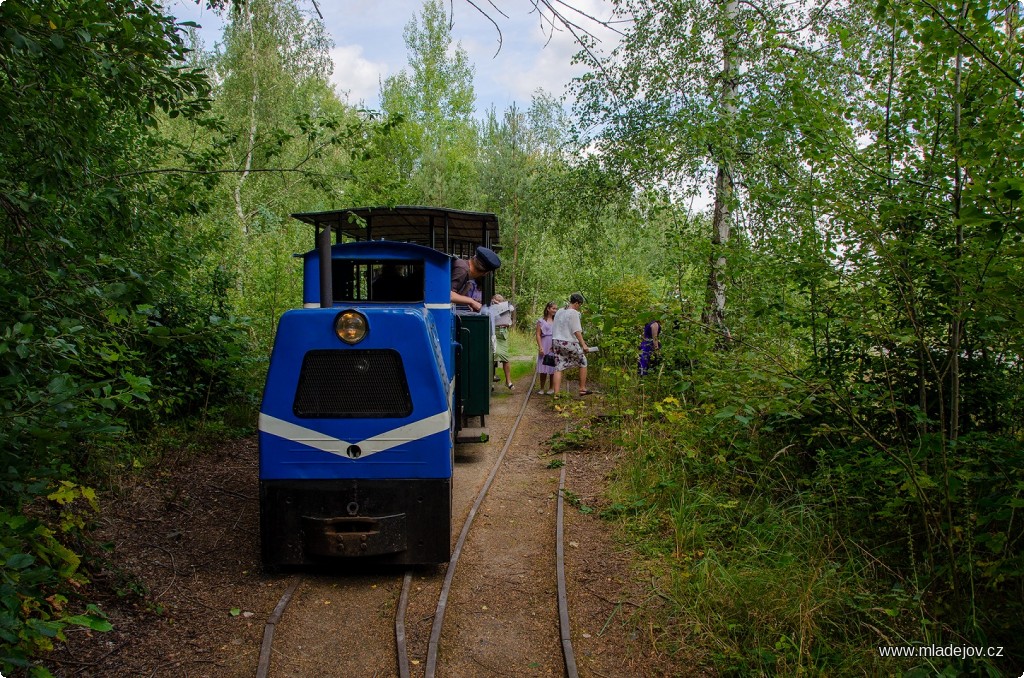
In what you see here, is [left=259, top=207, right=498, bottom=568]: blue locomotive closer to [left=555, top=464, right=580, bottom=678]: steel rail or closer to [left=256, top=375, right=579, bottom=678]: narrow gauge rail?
[left=256, top=375, right=579, bottom=678]: narrow gauge rail

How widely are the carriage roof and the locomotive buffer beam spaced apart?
167 inches

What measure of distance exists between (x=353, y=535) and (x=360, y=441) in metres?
0.66

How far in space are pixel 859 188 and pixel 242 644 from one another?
5070 millimetres

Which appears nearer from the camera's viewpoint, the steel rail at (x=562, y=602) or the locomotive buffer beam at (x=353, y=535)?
the steel rail at (x=562, y=602)

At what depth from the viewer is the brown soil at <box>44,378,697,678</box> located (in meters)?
3.97

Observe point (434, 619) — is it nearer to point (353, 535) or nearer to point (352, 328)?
point (353, 535)

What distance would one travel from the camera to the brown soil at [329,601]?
13.0 ft

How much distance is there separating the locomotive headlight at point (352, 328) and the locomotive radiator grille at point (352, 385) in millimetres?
98

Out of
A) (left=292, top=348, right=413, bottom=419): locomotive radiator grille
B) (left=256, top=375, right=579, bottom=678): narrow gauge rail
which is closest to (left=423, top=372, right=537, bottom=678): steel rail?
→ (left=256, top=375, right=579, bottom=678): narrow gauge rail

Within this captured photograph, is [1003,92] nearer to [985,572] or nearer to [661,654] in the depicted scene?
[985,572]

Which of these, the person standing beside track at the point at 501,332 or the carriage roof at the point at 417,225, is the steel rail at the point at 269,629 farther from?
the person standing beside track at the point at 501,332

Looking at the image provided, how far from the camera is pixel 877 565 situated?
14.9 feet

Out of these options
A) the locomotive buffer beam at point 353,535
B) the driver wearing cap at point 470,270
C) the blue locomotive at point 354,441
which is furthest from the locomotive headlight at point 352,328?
the driver wearing cap at point 470,270

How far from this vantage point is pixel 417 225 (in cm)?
1055
